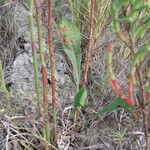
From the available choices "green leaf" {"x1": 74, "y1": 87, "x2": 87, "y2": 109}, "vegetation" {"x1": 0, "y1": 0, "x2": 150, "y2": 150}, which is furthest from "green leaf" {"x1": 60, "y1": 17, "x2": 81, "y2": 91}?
"green leaf" {"x1": 74, "y1": 87, "x2": 87, "y2": 109}

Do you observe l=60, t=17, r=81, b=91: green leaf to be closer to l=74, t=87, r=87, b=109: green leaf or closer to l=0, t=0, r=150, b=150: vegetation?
l=0, t=0, r=150, b=150: vegetation

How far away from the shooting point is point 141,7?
3.25 ft

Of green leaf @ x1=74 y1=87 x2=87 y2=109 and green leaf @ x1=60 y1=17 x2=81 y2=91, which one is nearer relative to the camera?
green leaf @ x1=74 y1=87 x2=87 y2=109

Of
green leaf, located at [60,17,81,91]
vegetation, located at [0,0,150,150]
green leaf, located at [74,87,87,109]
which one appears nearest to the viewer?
vegetation, located at [0,0,150,150]

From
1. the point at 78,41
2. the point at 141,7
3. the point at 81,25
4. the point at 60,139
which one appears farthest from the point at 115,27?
the point at 81,25

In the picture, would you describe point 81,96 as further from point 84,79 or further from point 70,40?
point 70,40

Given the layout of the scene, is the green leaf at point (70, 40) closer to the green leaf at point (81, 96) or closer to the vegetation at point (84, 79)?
the vegetation at point (84, 79)

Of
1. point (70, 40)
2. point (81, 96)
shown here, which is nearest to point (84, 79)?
point (81, 96)

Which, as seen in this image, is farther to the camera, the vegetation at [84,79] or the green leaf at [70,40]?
the green leaf at [70,40]

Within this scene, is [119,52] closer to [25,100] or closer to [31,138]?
[25,100]

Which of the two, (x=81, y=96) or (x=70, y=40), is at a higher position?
(x=70, y=40)

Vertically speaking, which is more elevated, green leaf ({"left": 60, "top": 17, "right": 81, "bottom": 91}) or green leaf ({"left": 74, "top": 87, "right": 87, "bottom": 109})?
green leaf ({"left": 60, "top": 17, "right": 81, "bottom": 91})

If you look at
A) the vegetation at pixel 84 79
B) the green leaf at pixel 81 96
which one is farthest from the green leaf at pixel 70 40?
the green leaf at pixel 81 96

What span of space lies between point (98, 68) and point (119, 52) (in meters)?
0.16
